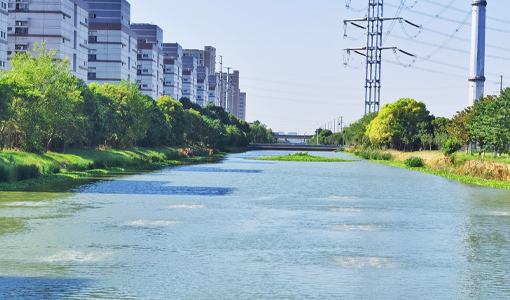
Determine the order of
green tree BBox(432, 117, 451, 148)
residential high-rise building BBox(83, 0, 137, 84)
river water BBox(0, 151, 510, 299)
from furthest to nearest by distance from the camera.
Answer: residential high-rise building BBox(83, 0, 137, 84) → green tree BBox(432, 117, 451, 148) → river water BBox(0, 151, 510, 299)

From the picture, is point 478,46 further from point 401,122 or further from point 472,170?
point 401,122

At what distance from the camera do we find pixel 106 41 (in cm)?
15212

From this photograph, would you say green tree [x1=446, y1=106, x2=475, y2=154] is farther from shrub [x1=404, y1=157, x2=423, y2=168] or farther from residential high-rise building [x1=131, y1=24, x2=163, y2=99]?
residential high-rise building [x1=131, y1=24, x2=163, y2=99]

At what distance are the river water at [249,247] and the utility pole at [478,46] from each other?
5190 cm

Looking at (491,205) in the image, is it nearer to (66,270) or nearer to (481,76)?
(66,270)

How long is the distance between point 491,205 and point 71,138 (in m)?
38.5

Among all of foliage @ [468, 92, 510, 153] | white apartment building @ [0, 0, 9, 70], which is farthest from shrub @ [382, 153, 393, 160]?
white apartment building @ [0, 0, 9, 70]

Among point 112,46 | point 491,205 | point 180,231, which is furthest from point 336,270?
point 112,46

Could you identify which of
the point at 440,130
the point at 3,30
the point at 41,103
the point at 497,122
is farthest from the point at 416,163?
the point at 3,30

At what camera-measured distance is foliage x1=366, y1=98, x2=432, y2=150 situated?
120 meters

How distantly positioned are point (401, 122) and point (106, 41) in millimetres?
70127

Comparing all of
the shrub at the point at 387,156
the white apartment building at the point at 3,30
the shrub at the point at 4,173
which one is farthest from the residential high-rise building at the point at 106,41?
the shrub at the point at 4,173

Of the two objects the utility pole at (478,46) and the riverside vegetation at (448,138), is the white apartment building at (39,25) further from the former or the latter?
the utility pole at (478,46)

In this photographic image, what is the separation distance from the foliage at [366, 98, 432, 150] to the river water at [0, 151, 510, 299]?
277 feet
